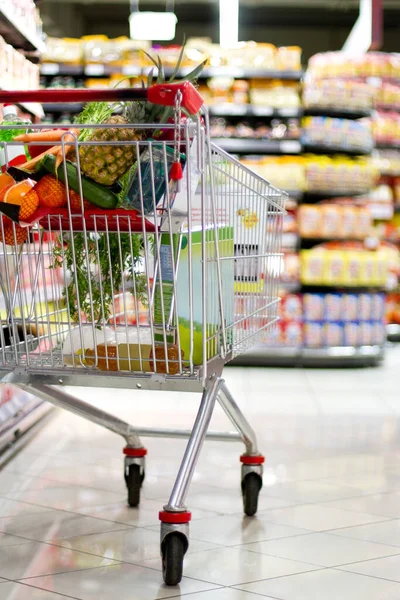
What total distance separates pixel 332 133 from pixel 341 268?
1.08m

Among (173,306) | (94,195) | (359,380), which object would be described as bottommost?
(359,380)

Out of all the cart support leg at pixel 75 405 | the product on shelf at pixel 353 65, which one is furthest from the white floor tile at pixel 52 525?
the product on shelf at pixel 353 65

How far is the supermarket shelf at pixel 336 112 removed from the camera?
6930 millimetres

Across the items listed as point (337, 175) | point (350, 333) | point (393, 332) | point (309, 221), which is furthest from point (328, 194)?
point (393, 332)

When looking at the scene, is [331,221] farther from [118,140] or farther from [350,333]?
[118,140]

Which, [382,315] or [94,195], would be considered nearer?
[94,195]

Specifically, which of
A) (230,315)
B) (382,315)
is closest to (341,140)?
(382,315)

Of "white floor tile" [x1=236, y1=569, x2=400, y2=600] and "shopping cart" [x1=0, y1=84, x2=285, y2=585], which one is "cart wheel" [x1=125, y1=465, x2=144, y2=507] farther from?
"white floor tile" [x1=236, y1=569, x2=400, y2=600]

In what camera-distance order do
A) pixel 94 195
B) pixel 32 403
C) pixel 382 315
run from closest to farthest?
pixel 94 195 < pixel 32 403 < pixel 382 315

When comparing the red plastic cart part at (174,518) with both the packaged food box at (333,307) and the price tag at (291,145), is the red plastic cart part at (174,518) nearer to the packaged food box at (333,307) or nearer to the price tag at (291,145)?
the packaged food box at (333,307)

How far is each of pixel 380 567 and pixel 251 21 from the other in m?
10.6

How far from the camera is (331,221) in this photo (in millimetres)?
6715

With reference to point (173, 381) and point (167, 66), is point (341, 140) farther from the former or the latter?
point (173, 381)

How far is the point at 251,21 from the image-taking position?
38.8ft
